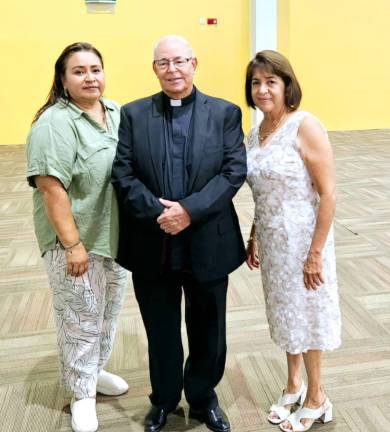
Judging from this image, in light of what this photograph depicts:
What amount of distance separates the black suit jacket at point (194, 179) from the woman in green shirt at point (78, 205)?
11 centimetres

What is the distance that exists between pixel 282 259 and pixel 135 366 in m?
0.99

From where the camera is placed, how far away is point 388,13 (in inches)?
328

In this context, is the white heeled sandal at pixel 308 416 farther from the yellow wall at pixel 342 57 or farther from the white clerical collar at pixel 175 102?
the yellow wall at pixel 342 57

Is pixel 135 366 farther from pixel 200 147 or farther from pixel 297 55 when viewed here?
pixel 297 55

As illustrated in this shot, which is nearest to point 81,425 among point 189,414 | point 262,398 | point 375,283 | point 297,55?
point 189,414

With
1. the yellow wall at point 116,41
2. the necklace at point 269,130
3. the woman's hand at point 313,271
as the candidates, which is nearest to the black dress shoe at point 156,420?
the woman's hand at point 313,271

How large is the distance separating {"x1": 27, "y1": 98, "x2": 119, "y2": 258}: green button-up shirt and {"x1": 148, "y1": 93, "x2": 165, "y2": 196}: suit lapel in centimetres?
19

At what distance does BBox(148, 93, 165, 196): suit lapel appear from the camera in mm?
1544

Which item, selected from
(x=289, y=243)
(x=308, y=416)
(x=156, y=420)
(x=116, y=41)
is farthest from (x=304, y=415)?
(x=116, y=41)

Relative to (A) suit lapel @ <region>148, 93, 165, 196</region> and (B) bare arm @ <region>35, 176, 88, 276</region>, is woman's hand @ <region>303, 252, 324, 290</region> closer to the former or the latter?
(A) suit lapel @ <region>148, 93, 165, 196</region>

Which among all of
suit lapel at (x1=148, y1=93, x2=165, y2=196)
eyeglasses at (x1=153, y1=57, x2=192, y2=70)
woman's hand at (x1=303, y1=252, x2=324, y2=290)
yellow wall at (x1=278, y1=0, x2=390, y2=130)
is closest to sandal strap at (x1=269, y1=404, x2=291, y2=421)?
woman's hand at (x1=303, y1=252, x2=324, y2=290)

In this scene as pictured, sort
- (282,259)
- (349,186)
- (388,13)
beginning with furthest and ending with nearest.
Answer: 1. (388,13)
2. (349,186)
3. (282,259)

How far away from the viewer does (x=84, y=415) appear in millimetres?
1883

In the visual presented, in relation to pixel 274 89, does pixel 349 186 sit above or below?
below
